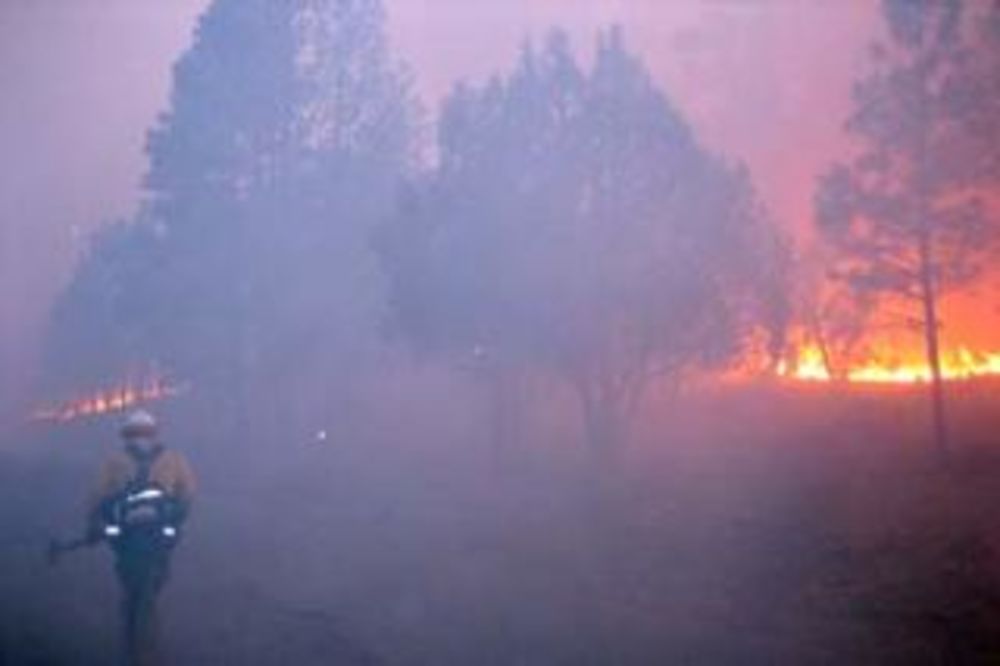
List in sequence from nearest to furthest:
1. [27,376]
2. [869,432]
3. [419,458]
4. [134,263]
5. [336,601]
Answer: [336,601] → [869,432] → [419,458] → [134,263] → [27,376]

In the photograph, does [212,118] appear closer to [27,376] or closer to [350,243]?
[350,243]

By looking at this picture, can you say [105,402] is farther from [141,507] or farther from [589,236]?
[141,507]

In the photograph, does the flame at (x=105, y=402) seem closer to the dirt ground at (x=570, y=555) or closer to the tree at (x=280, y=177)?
the tree at (x=280, y=177)

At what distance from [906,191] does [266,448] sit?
82.1 ft

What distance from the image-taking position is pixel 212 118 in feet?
143

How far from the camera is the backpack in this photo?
12812 mm

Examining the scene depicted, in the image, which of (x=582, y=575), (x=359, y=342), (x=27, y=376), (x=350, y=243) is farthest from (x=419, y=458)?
(x=27, y=376)

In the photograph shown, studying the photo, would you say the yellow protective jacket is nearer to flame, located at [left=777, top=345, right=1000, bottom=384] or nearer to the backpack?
the backpack

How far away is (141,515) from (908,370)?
161ft

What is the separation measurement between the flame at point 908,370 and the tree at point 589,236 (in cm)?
2087

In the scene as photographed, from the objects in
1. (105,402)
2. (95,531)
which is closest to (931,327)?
(95,531)

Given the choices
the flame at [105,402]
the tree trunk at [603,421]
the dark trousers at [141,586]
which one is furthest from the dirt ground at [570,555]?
the flame at [105,402]

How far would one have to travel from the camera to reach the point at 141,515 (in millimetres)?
12828

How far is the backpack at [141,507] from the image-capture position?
12812 mm
